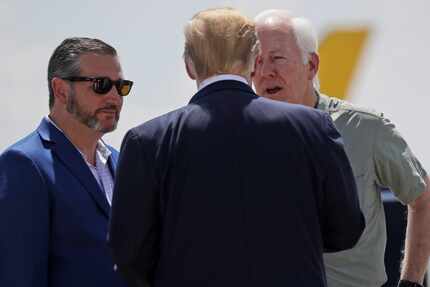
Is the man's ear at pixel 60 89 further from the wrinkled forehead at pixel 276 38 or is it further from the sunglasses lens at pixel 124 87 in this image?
the wrinkled forehead at pixel 276 38

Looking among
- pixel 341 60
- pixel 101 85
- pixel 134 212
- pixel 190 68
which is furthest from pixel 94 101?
pixel 341 60

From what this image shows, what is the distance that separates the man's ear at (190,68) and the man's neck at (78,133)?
0.75 meters

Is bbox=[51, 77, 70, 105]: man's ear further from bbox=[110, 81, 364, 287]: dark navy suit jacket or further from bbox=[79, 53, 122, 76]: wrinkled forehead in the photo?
bbox=[110, 81, 364, 287]: dark navy suit jacket

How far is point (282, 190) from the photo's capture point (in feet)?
7.54

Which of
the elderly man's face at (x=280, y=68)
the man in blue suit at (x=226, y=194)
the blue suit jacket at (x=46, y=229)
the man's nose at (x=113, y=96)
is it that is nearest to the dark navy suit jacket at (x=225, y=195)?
the man in blue suit at (x=226, y=194)

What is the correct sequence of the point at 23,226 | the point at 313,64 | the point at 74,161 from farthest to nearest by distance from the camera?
the point at 313,64 < the point at 74,161 < the point at 23,226

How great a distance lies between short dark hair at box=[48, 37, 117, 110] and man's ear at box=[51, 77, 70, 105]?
2 centimetres

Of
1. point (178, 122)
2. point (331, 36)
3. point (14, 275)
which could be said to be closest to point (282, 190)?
point (178, 122)

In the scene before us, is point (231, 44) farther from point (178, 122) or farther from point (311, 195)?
point (311, 195)

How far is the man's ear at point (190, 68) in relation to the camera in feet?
7.96

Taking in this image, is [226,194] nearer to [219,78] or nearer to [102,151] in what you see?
[219,78]

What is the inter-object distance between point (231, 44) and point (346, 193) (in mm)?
471

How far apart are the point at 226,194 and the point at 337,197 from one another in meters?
0.29

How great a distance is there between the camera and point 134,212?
2.30 m
